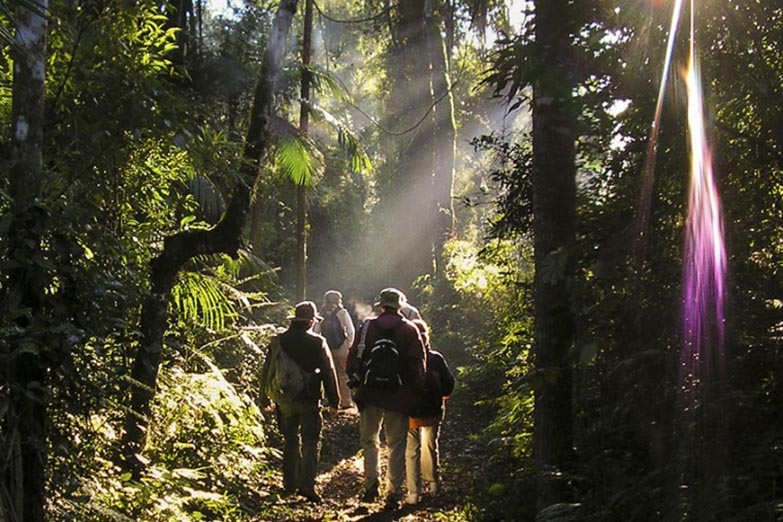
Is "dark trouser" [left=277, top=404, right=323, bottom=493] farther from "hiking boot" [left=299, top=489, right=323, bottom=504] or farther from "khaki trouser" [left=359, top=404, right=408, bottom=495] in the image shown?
"khaki trouser" [left=359, top=404, right=408, bottom=495]

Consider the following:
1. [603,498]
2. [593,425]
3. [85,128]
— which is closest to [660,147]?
[593,425]

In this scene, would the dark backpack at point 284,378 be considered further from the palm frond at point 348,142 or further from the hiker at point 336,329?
the palm frond at point 348,142

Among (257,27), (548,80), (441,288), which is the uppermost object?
(257,27)

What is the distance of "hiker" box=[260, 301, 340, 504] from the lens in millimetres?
7609

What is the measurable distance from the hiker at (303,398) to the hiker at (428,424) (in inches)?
35.1

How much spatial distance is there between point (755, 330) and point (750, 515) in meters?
1.10

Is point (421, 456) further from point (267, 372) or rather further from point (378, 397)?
point (267, 372)

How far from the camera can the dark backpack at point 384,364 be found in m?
7.04

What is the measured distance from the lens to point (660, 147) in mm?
4441

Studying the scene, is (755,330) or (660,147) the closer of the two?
(755,330)

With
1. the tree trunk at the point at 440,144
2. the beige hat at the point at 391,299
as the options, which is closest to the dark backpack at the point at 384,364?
the beige hat at the point at 391,299

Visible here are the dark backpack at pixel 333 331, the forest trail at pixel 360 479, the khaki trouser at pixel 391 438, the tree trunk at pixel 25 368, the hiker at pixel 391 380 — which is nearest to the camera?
the tree trunk at pixel 25 368

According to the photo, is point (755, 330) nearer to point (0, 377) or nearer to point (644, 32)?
point (644, 32)

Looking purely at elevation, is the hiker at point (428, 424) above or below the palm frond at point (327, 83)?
below
